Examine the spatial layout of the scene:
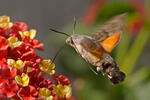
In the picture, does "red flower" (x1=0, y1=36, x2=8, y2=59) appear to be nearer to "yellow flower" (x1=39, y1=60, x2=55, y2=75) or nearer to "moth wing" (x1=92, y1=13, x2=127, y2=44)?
"yellow flower" (x1=39, y1=60, x2=55, y2=75)

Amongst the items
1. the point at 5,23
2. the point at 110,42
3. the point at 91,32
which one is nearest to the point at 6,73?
the point at 5,23

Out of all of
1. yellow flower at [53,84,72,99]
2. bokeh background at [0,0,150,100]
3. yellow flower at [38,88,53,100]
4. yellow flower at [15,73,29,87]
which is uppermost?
yellow flower at [15,73,29,87]

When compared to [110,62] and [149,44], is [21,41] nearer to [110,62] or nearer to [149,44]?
[110,62]

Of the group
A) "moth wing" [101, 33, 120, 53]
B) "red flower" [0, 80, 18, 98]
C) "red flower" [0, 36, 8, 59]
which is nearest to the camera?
"red flower" [0, 80, 18, 98]

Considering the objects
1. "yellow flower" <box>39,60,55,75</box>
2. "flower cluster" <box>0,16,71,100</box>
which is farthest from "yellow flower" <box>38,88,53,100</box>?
"yellow flower" <box>39,60,55,75</box>

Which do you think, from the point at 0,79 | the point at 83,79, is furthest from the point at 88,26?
the point at 0,79

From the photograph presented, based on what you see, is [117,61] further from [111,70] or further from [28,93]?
[28,93]

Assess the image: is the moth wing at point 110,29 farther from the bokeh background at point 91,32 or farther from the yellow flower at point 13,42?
the bokeh background at point 91,32

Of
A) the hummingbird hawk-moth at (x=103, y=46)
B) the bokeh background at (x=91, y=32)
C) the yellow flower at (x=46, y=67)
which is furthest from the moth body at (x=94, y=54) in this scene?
the bokeh background at (x=91, y=32)
